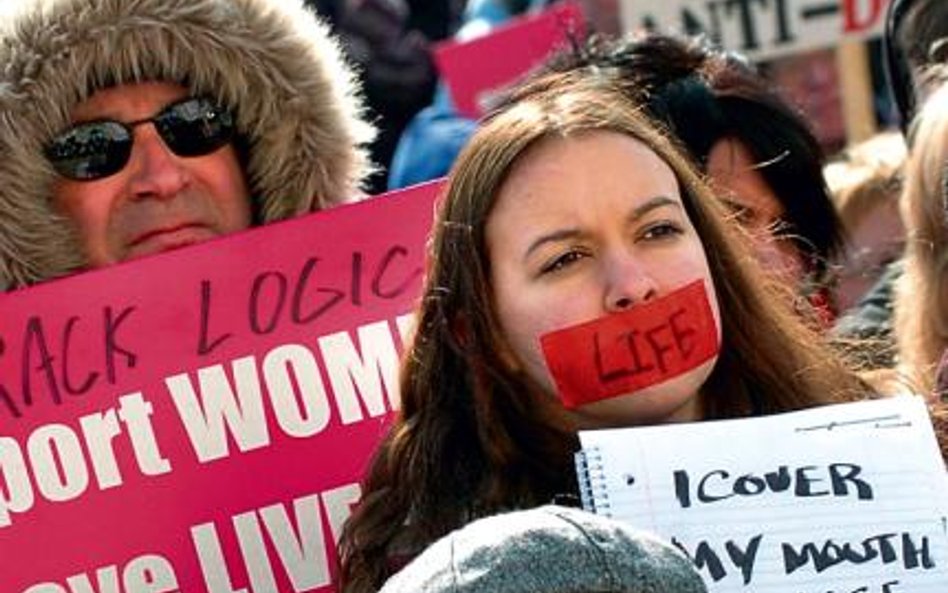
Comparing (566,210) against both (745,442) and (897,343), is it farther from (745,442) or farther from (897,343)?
(897,343)

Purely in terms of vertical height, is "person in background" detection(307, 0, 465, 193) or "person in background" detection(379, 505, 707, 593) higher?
"person in background" detection(379, 505, 707, 593)

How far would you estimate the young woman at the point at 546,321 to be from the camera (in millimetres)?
2367

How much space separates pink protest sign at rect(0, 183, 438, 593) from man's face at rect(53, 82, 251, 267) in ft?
0.67

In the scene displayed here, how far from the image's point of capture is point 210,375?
2.85 metres

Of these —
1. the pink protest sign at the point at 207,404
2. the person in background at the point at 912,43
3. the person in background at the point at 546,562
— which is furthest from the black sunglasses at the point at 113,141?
the person in background at the point at 546,562

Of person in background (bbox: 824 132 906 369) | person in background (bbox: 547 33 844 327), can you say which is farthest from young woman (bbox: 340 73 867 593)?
person in background (bbox: 824 132 906 369)

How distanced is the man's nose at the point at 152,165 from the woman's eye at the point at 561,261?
0.82 meters

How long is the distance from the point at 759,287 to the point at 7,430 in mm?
940

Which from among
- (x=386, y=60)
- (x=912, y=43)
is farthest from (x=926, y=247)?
(x=386, y=60)

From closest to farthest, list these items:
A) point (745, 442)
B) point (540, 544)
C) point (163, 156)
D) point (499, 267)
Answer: point (540, 544), point (745, 442), point (499, 267), point (163, 156)

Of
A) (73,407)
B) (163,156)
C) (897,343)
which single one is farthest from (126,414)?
(897,343)

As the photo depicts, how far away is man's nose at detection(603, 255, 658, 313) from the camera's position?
2.36 meters

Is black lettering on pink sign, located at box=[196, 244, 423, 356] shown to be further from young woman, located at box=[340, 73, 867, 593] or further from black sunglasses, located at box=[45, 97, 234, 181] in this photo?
young woman, located at box=[340, 73, 867, 593]

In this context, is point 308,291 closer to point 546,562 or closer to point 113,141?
point 113,141
